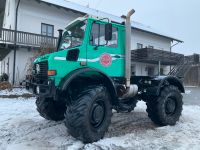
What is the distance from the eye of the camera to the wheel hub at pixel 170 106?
765 cm

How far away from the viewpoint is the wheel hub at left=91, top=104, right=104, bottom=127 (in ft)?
18.6

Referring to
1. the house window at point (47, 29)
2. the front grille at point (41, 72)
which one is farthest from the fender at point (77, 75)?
the house window at point (47, 29)

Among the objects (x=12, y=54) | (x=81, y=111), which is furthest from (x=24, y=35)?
(x=81, y=111)

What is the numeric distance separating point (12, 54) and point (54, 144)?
1498cm

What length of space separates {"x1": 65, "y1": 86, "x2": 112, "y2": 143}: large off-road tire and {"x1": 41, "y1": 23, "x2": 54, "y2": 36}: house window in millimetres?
15841

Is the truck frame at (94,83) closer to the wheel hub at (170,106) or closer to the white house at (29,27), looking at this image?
the wheel hub at (170,106)

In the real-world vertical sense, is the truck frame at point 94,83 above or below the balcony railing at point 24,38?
below

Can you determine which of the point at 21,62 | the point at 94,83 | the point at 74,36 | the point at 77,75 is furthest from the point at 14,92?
the point at 77,75

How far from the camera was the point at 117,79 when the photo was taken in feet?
22.8

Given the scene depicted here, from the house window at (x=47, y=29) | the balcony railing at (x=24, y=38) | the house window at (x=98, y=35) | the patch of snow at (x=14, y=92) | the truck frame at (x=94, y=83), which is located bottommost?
the patch of snow at (x=14, y=92)

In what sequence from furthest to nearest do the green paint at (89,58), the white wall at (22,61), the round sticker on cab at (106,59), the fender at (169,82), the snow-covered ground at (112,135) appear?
the white wall at (22,61) < the fender at (169,82) < the round sticker on cab at (106,59) < the green paint at (89,58) < the snow-covered ground at (112,135)

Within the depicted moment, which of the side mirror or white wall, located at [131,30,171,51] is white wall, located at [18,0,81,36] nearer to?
white wall, located at [131,30,171,51]

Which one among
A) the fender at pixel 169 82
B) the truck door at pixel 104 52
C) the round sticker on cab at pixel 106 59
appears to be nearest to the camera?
the truck door at pixel 104 52

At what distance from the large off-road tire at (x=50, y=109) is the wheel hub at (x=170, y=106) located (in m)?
3.22
